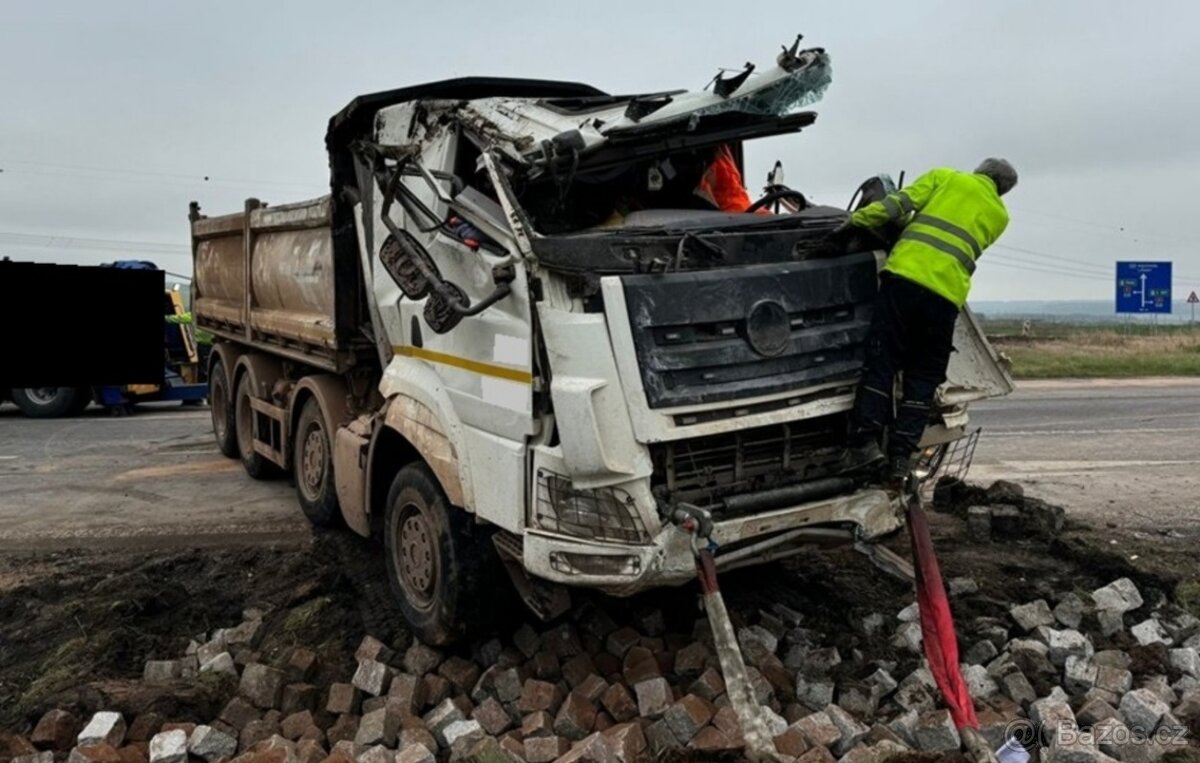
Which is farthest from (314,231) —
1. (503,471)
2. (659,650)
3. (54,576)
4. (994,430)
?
(994,430)

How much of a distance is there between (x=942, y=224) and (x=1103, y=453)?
6.56m

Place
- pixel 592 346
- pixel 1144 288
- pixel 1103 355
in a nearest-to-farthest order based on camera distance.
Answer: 1. pixel 592 346
2. pixel 1103 355
3. pixel 1144 288

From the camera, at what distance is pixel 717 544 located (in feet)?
12.9

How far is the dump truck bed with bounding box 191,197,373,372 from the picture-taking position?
6.26 m

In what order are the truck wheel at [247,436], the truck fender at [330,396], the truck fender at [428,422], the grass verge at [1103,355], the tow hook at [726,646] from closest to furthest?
1. the tow hook at [726,646]
2. the truck fender at [428,422]
3. the truck fender at [330,396]
4. the truck wheel at [247,436]
5. the grass verge at [1103,355]

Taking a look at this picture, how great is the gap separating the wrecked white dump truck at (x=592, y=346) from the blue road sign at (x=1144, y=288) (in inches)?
1001

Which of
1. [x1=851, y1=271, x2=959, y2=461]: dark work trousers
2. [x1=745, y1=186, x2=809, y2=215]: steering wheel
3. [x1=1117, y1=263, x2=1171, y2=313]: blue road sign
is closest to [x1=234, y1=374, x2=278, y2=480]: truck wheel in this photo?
[x1=745, y1=186, x2=809, y2=215]: steering wheel

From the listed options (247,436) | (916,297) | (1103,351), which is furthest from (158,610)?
(1103,351)

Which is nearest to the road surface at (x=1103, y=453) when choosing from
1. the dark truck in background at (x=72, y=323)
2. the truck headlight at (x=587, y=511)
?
the truck headlight at (x=587, y=511)

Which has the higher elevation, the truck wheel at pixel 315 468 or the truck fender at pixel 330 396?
the truck fender at pixel 330 396

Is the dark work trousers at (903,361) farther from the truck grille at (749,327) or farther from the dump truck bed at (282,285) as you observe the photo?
the dump truck bed at (282,285)

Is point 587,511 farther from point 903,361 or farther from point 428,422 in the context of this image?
point 903,361

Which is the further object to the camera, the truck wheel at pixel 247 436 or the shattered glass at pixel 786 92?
the truck wheel at pixel 247 436

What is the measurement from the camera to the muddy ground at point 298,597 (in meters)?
4.73
